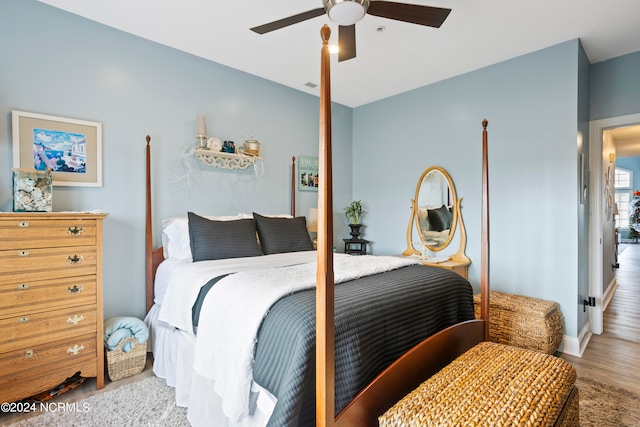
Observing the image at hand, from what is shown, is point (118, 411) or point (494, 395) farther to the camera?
point (118, 411)

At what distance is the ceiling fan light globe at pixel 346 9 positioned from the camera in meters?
1.74

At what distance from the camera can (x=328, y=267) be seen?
3.62 ft

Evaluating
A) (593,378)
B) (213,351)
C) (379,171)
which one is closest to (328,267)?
(213,351)

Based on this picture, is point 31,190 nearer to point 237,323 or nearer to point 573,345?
point 237,323

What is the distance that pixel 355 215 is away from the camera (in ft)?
14.6

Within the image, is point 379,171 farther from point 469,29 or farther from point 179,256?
point 179,256

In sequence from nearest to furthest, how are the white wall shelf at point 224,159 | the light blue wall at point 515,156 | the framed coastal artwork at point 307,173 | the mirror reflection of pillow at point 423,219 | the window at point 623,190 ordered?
the light blue wall at point 515,156, the white wall shelf at point 224,159, the mirror reflection of pillow at point 423,219, the framed coastal artwork at point 307,173, the window at point 623,190

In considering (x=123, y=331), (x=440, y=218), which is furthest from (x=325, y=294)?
(x=440, y=218)

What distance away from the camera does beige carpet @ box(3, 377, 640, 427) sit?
1.82 metres

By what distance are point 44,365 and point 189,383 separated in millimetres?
891

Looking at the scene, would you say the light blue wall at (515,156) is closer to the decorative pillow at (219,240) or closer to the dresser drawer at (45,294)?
the decorative pillow at (219,240)

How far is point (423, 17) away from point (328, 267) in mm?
1699

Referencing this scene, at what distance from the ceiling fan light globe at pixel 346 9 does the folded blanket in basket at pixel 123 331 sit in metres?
2.59

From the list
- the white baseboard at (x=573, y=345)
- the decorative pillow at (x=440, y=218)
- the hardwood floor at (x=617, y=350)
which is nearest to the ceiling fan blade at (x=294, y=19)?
the decorative pillow at (x=440, y=218)
